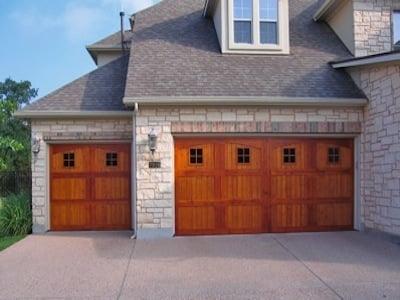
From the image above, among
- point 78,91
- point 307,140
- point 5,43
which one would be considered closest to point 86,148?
point 78,91

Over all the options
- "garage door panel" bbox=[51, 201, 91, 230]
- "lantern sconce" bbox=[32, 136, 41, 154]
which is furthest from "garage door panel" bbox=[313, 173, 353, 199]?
"lantern sconce" bbox=[32, 136, 41, 154]

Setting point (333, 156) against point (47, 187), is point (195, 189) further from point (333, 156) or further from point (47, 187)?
point (47, 187)

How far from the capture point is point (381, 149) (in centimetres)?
950

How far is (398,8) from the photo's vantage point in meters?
11.5

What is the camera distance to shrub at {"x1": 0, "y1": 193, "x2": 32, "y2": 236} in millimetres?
Result: 10688

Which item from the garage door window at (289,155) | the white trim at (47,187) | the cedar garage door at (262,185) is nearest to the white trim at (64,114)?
the white trim at (47,187)

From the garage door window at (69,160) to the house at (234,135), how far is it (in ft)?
0.09

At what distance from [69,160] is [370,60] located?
799cm

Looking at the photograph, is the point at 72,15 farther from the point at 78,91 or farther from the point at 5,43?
the point at 5,43

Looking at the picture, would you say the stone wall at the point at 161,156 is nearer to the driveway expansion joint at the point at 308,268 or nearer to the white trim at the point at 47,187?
the driveway expansion joint at the point at 308,268

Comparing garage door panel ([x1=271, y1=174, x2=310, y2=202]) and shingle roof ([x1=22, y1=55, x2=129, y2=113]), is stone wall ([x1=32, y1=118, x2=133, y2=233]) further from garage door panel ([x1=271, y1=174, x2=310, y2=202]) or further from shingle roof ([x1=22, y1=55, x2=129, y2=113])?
garage door panel ([x1=271, y1=174, x2=310, y2=202])

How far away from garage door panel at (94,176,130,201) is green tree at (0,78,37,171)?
4.66 meters

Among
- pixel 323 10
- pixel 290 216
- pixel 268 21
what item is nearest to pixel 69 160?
pixel 290 216

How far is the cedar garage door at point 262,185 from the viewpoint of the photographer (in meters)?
10.1
